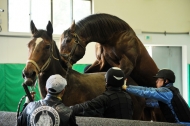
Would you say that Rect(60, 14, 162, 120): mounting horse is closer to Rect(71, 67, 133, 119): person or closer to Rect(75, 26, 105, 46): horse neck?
Rect(75, 26, 105, 46): horse neck

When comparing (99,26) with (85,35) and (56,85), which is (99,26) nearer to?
(85,35)

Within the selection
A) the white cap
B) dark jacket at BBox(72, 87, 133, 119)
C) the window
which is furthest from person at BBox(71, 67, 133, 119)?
the window

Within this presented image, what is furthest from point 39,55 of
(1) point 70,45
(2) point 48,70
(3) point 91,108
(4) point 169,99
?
(4) point 169,99

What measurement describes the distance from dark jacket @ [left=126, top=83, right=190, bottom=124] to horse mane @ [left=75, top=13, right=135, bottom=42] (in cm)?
92

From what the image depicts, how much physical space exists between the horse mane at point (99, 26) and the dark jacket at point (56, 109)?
1.59 m

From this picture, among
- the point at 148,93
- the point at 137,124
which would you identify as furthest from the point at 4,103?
the point at 137,124

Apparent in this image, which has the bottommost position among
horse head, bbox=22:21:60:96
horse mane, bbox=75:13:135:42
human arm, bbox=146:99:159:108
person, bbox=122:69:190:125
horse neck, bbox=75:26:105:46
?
human arm, bbox=146:99:159:108

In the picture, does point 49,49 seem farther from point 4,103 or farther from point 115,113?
point 4,103

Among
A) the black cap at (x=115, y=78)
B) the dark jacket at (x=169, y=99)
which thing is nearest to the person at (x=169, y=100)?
the dark jacket at (x=169, y=99)

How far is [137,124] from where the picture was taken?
7.01ft

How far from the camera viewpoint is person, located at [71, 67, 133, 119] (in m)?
2.77

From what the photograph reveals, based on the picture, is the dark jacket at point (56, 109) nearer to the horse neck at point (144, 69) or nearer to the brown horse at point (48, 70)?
the brown horse at point (48, 70)

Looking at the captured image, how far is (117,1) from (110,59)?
347 inches

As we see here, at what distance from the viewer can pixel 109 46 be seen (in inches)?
157
